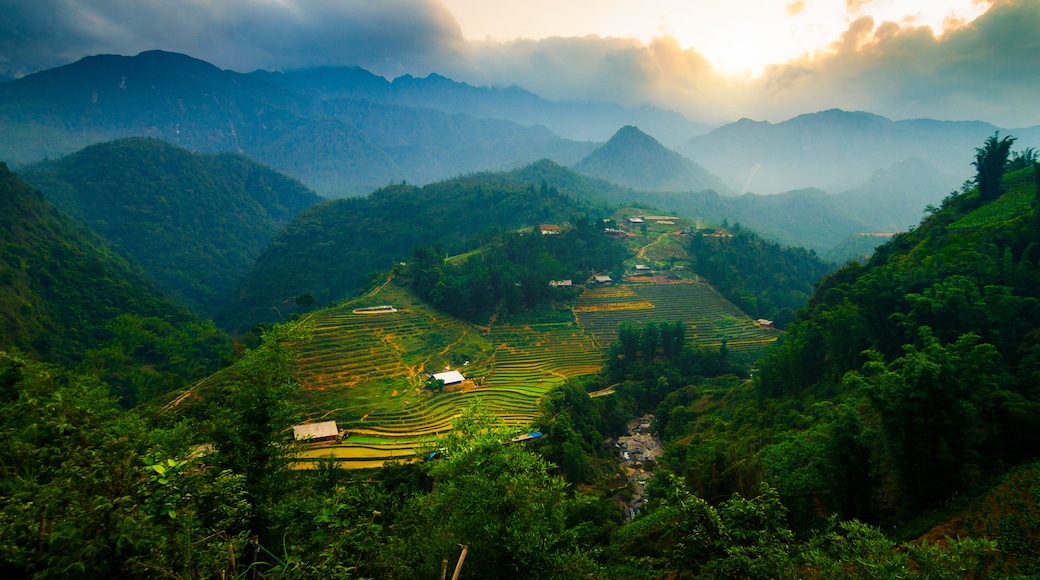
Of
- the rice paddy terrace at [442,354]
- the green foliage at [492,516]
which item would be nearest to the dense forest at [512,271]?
the rice paddy terrace at [442,354]

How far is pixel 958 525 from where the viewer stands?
33.3 ft

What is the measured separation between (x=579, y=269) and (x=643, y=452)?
3595 centimetres

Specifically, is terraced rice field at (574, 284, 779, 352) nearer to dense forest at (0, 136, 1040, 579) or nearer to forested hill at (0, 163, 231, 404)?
dense forest at (0, 136, 1040, 579)

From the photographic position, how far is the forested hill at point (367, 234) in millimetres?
75500

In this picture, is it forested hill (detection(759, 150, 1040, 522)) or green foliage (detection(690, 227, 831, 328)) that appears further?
green foliage (detection(690, 227, 831, 328))

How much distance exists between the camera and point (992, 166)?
102 feet

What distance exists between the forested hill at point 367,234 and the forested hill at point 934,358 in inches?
2151

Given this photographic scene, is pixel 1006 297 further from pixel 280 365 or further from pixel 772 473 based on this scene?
pixel 280 365

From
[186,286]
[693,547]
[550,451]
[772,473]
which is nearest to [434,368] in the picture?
[550,451]

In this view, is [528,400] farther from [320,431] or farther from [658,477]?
[658,477]

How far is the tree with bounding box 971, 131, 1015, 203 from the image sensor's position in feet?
100

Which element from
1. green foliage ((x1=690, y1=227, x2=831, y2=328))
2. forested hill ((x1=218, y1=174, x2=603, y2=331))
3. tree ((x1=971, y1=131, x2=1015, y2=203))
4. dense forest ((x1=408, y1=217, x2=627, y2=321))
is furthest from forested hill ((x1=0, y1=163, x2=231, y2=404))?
tree ((x1=971, y1=131, x2=1015, y2=203))

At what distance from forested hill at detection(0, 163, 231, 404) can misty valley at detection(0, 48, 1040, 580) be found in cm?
32

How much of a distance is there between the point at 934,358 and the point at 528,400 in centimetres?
2727
